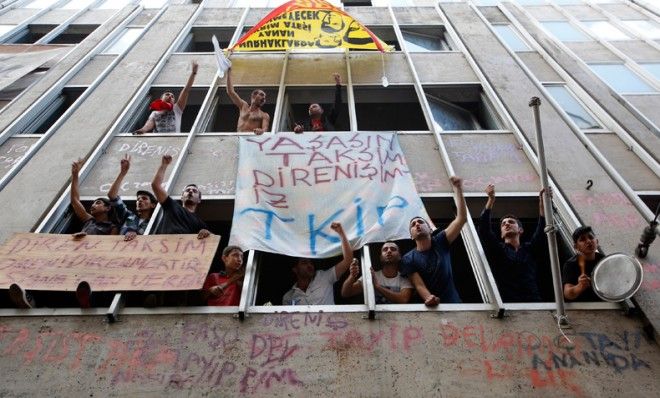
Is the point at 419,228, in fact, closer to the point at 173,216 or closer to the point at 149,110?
the point at 173,216

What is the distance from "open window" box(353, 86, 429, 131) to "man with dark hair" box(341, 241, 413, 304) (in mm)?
4628

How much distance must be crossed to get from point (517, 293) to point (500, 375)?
4.02 ft

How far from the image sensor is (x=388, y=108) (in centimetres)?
980

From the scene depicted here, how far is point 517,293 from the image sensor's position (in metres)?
5.00

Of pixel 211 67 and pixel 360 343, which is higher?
pixel 211 67

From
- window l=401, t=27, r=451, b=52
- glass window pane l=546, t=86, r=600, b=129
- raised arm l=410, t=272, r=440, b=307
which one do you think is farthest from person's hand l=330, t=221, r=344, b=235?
window l=401, t=27, r=451, b=52

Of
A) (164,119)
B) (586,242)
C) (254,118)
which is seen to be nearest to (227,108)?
(164,119)

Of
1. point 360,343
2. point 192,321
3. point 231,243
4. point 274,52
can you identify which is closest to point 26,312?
point 192,321

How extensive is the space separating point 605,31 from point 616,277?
432 inches

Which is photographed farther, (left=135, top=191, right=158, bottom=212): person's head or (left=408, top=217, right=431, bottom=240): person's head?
(left=135, top=191, right=158, bottom=212): person's head

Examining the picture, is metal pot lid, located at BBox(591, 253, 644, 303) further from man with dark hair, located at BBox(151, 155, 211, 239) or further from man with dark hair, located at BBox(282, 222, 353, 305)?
man with dark hair, located at BBox(151, 155, 211, 239)

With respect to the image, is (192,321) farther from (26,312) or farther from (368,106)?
(368,106)

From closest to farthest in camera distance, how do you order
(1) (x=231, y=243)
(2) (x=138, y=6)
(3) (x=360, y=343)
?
(3) (x=360, y=343) → (1) (x=231, y=243) → (2) (x=138, y=6)

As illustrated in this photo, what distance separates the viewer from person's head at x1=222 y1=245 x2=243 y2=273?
200 inches
